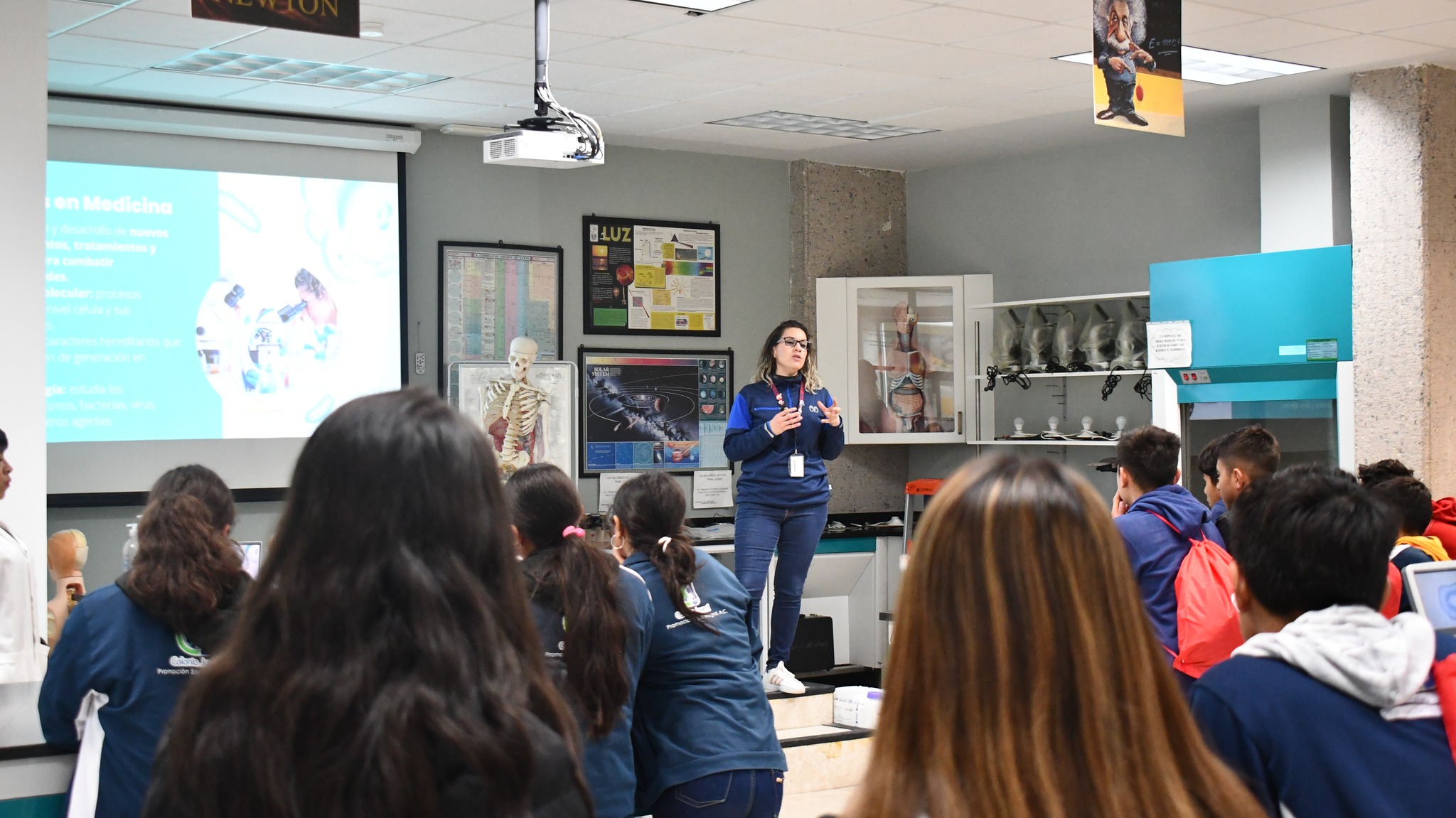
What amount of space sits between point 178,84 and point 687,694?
412 centimetres

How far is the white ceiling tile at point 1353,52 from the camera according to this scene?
5348 millimetres

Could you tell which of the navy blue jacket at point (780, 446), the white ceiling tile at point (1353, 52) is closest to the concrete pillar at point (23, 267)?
the navy blue jacket at point (780, 446)

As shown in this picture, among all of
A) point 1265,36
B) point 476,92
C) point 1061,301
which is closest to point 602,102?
point 476,92

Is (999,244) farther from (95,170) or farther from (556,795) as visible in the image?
(556,795)

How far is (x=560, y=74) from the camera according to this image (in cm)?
579

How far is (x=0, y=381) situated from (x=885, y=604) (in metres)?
5.11

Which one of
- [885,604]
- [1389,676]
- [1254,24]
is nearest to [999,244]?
[885,604]

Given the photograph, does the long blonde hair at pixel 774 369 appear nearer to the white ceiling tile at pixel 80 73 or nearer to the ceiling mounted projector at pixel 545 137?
the ceiling mounted projector at pixel 545 137

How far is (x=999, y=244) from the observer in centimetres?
820

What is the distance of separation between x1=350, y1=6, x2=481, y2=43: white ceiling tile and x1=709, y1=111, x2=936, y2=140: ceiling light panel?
2.11 metres

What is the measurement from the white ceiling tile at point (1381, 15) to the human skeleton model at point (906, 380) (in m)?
3.37

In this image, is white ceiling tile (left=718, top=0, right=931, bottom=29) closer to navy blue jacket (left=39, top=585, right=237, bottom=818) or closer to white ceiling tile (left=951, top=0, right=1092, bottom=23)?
white ceiling tile (left=951, top=0, right=1092, bottom=23)

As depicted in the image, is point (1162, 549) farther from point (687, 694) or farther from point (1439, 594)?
point (687, 694)

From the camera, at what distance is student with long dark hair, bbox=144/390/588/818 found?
104 cm
